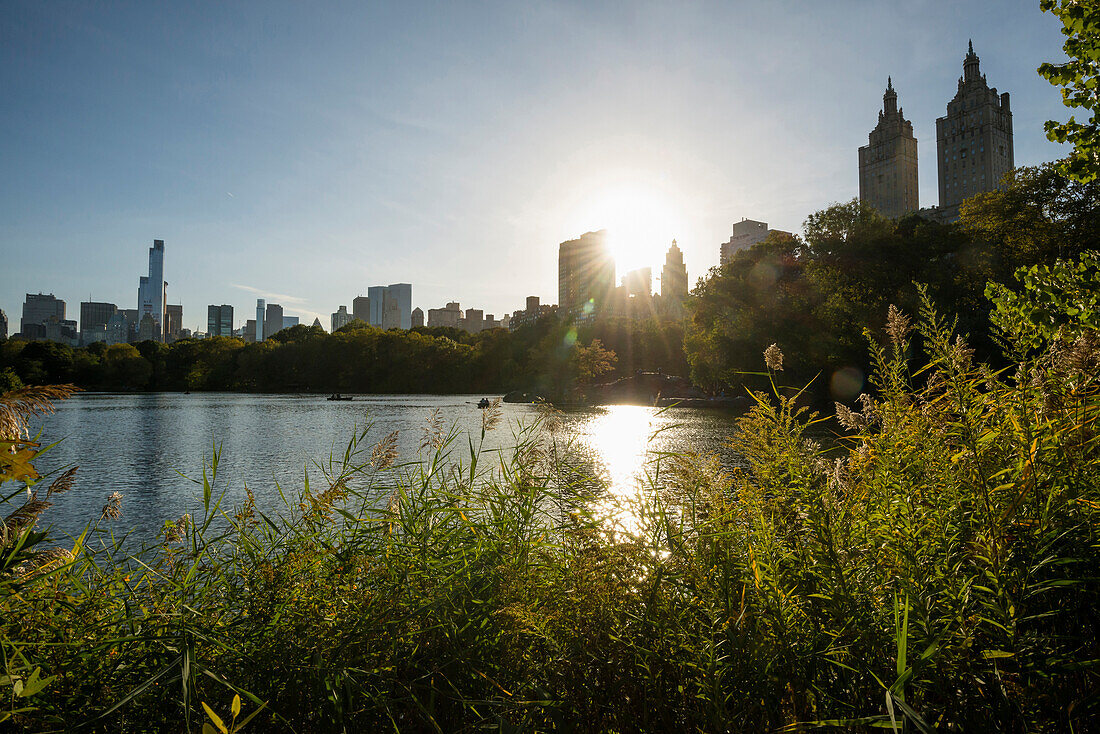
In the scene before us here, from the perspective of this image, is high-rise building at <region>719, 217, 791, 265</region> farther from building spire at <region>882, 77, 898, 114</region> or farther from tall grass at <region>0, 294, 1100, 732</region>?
tall grass at <region>0, 294, 1100, 732</region>

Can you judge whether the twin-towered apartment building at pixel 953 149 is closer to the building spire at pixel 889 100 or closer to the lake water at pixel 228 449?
the building spire at pixel 889 100

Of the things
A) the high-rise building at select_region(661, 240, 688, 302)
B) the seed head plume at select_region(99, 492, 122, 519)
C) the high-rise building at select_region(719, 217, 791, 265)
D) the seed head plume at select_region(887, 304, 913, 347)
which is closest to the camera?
the seed head plume at select_region(887, 304, 913, 347)

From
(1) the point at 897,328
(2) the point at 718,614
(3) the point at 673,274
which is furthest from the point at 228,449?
(3) the point at 673,274

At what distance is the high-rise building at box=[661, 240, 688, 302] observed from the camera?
155m

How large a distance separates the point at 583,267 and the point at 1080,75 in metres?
173

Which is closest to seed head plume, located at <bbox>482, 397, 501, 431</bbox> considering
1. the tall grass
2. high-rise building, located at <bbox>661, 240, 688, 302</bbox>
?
the tall grass

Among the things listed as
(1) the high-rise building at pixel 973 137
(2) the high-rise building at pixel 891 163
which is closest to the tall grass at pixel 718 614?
(1) the high-rise building at pixel 973 137

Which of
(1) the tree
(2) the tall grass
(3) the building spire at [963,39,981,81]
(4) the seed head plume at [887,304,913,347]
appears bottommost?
(2) the tall grass

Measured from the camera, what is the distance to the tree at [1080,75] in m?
2.79

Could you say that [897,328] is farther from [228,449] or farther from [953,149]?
[953,149]

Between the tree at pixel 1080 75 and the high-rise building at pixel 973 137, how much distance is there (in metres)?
118

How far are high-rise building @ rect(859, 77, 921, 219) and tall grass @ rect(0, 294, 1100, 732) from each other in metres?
128

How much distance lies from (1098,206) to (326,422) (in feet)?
135

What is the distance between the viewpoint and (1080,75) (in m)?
2.95
